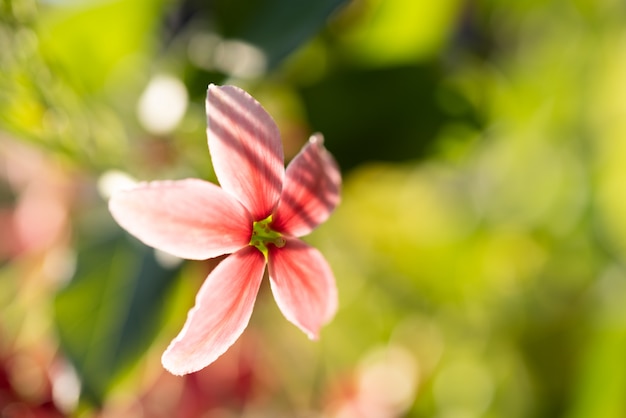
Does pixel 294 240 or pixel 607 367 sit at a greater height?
pixel 294 240

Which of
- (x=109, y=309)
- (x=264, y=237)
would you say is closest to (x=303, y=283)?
(x=264, y=237)

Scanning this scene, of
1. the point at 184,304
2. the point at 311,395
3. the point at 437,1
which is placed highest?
the point at 437,1

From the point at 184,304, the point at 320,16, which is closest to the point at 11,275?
the point at 184,304

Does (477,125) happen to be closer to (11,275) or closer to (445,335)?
(445,335)

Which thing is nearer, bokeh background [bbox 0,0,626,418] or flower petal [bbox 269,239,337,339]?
flower petal [bbox 269,239,337,339]

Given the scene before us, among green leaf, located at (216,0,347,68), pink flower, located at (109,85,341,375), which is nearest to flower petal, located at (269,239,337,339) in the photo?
pink flower, located at (109,85,341,375)

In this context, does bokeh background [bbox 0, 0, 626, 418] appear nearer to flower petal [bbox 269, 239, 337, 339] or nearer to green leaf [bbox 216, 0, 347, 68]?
green leaf [bbox 216, 0, 347, 68]

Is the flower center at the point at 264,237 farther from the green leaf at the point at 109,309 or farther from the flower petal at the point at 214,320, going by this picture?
the green leaf at the point at 109,309
